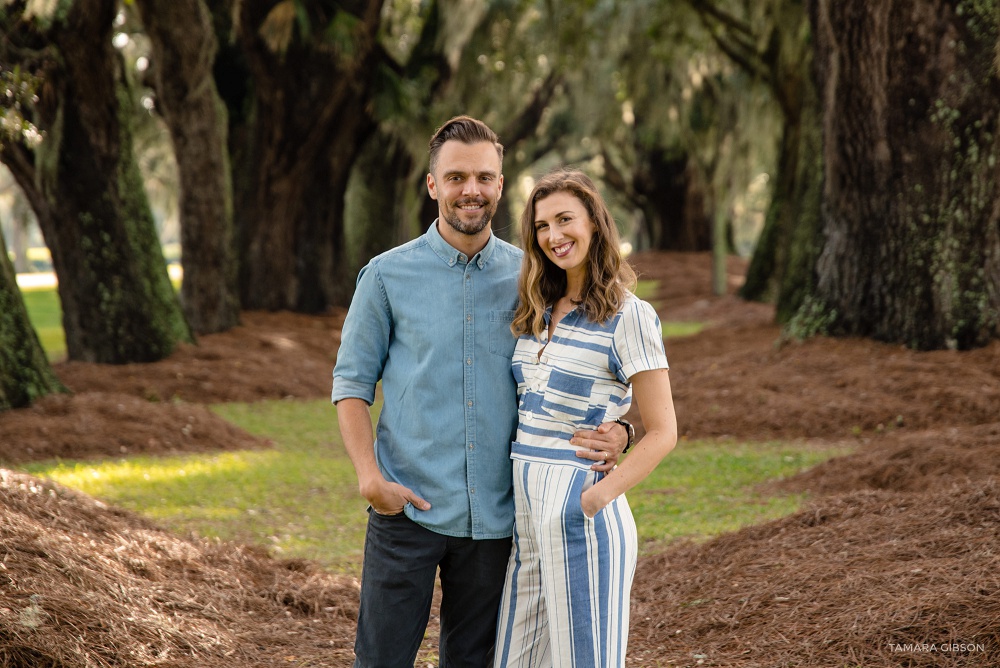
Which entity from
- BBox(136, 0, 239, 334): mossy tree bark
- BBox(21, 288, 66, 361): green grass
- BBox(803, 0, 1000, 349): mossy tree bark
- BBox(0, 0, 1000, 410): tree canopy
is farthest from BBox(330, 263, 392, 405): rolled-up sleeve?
BBox(21, 288, 66, 361): green grass

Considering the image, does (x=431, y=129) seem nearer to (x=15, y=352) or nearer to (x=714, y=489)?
(x=15, y=352)

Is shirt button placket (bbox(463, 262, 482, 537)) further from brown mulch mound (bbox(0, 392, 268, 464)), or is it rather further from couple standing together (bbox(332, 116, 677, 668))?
brown mulch mound (bbox(0, 392, 268, 464))

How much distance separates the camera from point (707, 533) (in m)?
5.82

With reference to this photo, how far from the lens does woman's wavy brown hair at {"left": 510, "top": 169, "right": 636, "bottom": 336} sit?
2797 millimetres

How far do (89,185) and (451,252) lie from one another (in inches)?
346

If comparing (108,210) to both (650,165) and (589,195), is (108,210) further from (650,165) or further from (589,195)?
(650,165)

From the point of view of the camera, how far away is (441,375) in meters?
2.92

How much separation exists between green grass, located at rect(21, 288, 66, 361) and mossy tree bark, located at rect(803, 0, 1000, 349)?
1002cm

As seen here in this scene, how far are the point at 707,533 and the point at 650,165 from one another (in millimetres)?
23815

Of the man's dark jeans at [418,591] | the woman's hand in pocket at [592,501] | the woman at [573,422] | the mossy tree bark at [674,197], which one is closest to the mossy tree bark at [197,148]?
the woman at [573,422]

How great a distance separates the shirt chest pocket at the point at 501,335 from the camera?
9.65ft

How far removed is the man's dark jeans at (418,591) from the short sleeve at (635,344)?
63 centimetres

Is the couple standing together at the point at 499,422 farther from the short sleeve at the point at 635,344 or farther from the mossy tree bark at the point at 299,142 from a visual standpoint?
the mossy tree bark at the point at 299,142

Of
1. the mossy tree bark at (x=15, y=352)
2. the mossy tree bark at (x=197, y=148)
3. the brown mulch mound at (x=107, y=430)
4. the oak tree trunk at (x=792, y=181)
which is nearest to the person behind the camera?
the brown mulch mound at (x=107, y=430)
